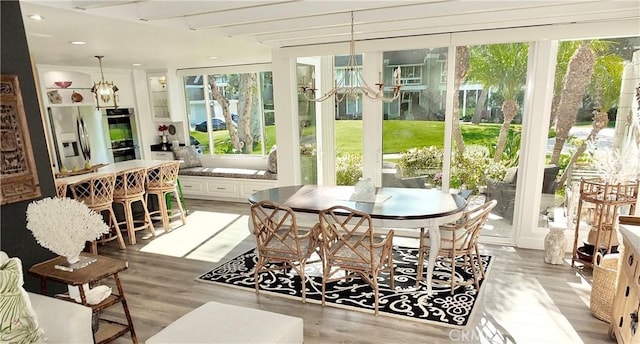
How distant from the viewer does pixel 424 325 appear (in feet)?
9.41

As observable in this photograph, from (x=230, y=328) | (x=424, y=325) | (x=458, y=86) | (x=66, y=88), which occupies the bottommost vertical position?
(x=424, y=325)

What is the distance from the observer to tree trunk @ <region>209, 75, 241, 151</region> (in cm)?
705

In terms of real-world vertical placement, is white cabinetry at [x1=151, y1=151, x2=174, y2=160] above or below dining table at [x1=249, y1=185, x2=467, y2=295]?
above

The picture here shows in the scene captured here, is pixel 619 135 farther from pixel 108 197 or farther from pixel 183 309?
pixel 108 197

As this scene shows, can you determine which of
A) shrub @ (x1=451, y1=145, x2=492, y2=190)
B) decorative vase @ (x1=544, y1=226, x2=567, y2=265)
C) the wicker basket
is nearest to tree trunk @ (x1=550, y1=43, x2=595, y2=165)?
shrub @ (x1=451, y1=145, x2=492, y2=190)

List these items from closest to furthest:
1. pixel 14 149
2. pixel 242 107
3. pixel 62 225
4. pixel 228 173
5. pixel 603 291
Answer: pixel 62 225
pixel 14 149
pixel 603 291
pixel 228 173
pixel 242 107

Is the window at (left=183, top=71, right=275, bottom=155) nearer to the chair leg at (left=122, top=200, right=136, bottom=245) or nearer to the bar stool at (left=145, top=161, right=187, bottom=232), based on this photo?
the bar stool at (left=145, top=161, right=187, bottom=232)

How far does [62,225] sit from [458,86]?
4171mm

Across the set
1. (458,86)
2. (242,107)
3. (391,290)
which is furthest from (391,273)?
(242,107)

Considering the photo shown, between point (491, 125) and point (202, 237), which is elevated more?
point (491, 125)

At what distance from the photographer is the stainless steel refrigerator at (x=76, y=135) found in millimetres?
5953

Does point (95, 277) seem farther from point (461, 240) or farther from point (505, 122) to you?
point (505, 122)

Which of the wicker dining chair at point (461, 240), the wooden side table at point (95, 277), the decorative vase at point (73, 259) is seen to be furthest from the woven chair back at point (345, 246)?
the decorative vase at point (73, 259)

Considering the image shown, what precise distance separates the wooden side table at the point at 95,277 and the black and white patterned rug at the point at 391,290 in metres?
1.04
